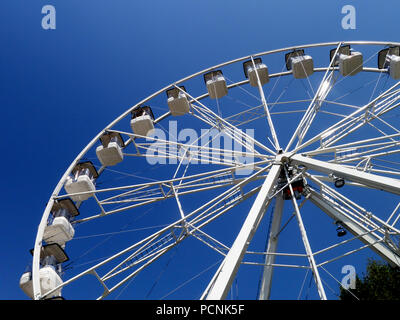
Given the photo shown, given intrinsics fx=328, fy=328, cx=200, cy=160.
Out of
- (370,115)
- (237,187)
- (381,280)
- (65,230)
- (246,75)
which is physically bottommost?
(381,280)

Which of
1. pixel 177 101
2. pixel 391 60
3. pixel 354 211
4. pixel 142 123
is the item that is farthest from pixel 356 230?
pixel 142 123

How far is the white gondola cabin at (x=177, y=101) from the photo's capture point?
1434cm

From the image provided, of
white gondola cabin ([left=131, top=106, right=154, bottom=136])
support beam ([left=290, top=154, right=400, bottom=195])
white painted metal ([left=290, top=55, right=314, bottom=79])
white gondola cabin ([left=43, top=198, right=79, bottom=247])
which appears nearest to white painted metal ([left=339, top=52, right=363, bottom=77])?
white painted metal ([left=290, top=55, right=314, bottom=79])

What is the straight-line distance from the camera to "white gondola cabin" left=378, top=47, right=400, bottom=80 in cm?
1250

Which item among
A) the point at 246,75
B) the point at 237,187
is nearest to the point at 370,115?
the point at 237,187

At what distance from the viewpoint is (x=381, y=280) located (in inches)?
587

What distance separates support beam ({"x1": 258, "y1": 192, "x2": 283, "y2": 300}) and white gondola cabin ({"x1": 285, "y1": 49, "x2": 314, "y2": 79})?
22.6 feet

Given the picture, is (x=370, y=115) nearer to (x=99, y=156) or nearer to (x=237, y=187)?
(x=237, y=187)

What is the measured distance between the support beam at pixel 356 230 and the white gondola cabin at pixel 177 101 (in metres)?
6.89

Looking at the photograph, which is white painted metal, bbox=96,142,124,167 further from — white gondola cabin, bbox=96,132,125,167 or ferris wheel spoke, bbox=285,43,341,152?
ferris wheel spoke, bbox=285,43,341,152

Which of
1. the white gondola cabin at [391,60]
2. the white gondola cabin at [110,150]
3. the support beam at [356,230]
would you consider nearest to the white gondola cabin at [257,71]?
the white gondola cabin at [391,60]
